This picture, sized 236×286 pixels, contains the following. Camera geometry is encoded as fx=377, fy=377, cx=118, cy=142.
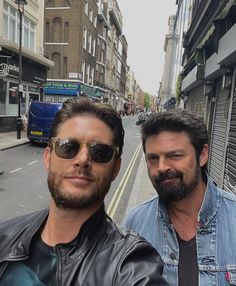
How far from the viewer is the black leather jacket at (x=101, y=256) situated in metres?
1.41


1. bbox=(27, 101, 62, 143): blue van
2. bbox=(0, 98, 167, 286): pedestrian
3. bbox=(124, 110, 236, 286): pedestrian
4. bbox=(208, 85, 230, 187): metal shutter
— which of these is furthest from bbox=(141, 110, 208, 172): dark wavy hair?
bbox=(27, 101, 62, 143): blue van

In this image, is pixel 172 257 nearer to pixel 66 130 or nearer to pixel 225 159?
pixel 66 130

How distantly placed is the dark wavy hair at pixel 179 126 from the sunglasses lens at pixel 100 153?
40cm

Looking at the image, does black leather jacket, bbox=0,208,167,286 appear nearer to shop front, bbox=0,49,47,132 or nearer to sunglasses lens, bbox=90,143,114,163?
sunglasses lens, bbox=90,143,114,163

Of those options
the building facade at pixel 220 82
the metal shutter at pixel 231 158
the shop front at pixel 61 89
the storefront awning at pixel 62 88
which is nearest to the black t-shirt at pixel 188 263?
the building facade at pixel 220 82

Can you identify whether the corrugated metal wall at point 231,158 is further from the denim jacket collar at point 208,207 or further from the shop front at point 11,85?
the shop front at point 11,85

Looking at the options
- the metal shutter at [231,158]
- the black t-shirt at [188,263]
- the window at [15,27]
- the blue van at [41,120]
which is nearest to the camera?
the black t-shirt at [188,263]

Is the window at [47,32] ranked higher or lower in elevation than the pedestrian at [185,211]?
higher

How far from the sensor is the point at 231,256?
187 cm

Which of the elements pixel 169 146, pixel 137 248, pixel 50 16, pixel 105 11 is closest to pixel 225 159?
pixel 169 146

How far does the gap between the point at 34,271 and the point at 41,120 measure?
17.1 metres

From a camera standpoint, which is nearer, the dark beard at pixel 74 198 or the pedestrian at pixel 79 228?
the pedestrian at pixel 79 228

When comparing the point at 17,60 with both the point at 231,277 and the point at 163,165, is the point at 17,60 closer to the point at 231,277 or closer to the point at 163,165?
the point at 163,165

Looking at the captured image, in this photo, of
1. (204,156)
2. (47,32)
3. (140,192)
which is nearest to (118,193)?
(140,192)
